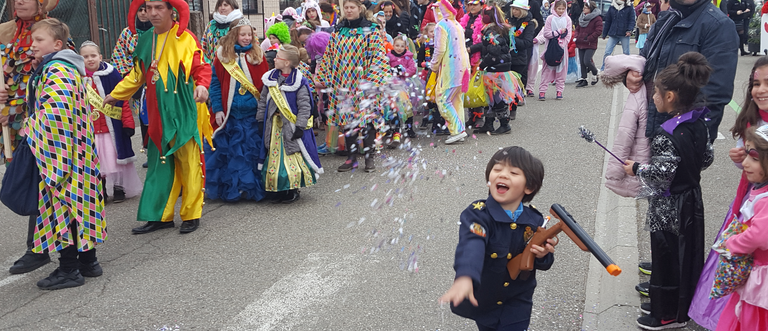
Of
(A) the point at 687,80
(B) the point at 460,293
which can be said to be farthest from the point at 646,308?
(B) the point at 460,293

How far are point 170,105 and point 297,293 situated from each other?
2169 mm

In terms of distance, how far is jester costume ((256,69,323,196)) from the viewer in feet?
22.1

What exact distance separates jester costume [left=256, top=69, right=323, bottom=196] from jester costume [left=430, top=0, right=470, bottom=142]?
9.26ft

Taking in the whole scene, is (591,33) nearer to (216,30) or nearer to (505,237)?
(216,30)

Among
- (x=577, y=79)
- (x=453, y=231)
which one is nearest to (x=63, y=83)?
(x=453, y=231)

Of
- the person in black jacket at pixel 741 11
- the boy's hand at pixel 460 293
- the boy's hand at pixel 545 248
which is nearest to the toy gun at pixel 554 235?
the boy's hand at pixel 545 248

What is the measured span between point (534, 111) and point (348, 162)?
4.81m

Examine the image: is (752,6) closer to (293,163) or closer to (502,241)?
(293,163)

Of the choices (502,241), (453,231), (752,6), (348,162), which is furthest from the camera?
(752,6)

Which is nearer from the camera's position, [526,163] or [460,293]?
[460,293]

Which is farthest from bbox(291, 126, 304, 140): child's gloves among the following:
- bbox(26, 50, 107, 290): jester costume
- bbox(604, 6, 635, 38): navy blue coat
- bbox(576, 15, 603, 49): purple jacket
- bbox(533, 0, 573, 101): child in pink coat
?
bbox(604, 6, 635, 38): navy blue coat

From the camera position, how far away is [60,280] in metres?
4.80

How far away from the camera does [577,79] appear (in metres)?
15.6

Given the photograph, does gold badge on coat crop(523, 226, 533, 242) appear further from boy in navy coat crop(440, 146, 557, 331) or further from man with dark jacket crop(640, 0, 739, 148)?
man with dark jacket crop(640, 0, 739, 148)
